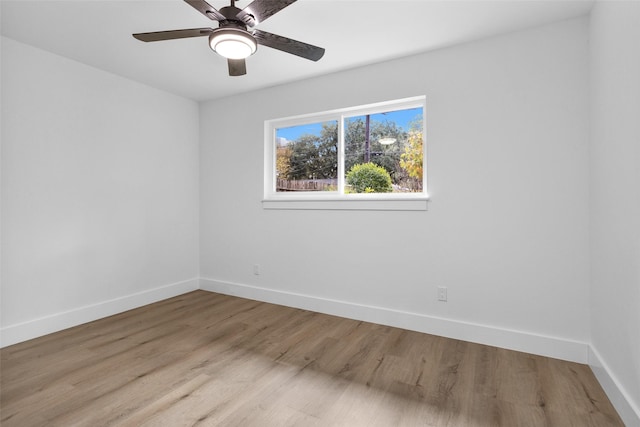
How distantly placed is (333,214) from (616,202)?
203 cm

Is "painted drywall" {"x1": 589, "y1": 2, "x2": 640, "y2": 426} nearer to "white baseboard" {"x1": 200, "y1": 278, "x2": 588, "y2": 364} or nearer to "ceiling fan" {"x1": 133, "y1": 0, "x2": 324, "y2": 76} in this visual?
"white baseboard" {"x1": 200, "y1": 278, "x2": 588, "y2": 364}

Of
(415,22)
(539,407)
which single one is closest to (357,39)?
(415,22)

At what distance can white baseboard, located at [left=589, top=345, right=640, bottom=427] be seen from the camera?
1.45m

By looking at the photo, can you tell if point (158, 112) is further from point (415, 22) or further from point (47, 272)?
point (415, 22)

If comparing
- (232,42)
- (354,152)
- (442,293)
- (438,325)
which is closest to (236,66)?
(232,42)

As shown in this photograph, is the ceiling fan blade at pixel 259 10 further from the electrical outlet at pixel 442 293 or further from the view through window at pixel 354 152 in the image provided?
the electrical outlet at pixel 442 293

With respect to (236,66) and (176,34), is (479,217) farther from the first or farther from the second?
(176,34)

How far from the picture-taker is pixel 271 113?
347 cm

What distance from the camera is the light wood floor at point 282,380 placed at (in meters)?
1.61

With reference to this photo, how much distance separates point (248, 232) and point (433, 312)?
213cm

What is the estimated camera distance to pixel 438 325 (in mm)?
2596

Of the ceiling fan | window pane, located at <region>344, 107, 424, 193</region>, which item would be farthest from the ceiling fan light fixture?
window pane, located at <region>344, 107, 424, 193</region>

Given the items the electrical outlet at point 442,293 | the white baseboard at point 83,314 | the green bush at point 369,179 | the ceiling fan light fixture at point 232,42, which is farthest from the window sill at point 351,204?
the ceiling fan light fixture at point 232,42

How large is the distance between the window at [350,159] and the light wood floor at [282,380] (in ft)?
3.96
